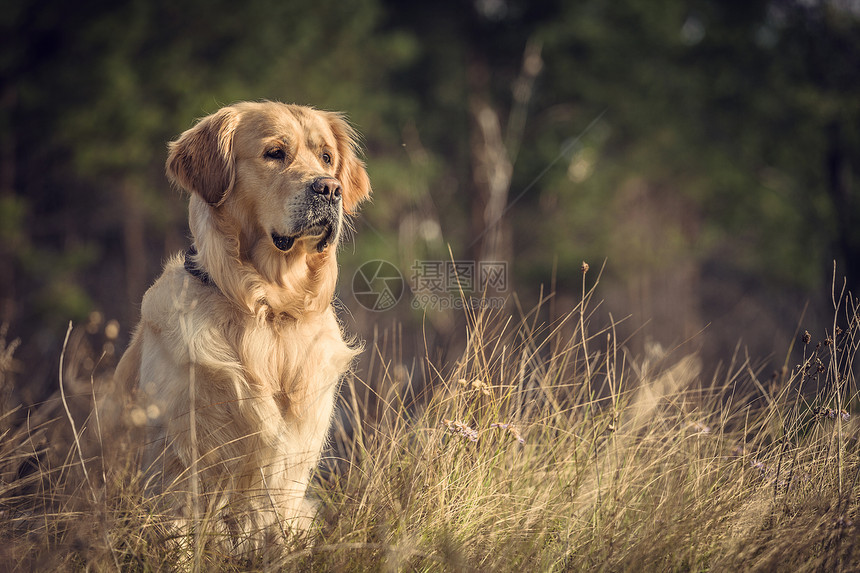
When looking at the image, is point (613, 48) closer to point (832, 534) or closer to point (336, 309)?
point (336, 309)

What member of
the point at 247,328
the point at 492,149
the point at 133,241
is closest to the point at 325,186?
the point at 247,328

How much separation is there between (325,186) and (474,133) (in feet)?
28.9

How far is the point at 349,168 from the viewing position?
3223mm

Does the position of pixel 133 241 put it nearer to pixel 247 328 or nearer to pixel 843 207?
pixel 247 328

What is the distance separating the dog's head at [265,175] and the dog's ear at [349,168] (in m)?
0.28

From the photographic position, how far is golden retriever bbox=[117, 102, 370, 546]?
7.37 feet

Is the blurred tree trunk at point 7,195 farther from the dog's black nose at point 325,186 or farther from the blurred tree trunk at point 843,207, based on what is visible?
the blurred tree trunk at point 843,207

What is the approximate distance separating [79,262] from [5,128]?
1767 mm

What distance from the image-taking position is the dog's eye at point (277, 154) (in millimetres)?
2732

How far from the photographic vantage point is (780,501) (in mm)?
2145

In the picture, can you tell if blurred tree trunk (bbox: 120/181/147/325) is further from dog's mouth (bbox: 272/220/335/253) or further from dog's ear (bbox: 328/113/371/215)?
dog's mouth (bbox: 272/220/335/253)

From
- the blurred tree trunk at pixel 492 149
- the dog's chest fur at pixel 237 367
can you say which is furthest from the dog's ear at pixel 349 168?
the blurred tree trunk at pixel 492 149

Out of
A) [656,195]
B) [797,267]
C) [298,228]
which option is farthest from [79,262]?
[656,195]

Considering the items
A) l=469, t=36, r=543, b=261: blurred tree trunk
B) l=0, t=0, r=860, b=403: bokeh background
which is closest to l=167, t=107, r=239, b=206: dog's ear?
l=0, t=0, r=860, b=403: bokeh background
